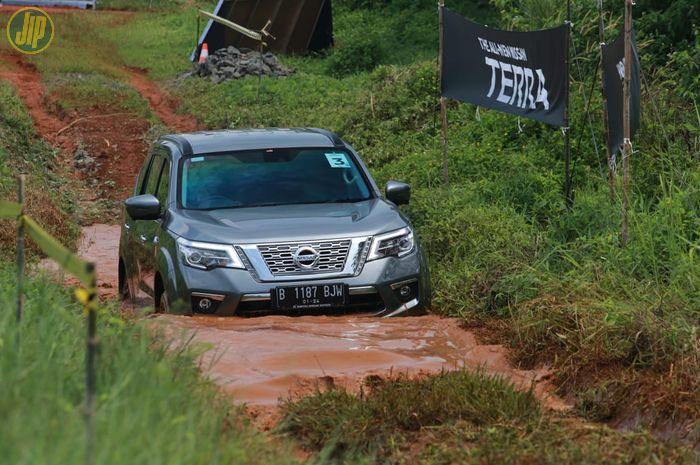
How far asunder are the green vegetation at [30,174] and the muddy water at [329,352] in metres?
3.86

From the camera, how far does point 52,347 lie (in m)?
5.25

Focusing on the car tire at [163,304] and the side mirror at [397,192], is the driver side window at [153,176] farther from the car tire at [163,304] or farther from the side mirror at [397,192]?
the side mirror at [397,192]

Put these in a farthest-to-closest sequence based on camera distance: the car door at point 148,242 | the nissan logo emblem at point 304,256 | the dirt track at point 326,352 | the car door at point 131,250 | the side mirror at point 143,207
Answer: the car door at point 131,250
the car door at point 148,242
the side mirror at point 143,207
the nissan logo emblem at point 304,256
the dirt track at point 326,352

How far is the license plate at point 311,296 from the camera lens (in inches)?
336

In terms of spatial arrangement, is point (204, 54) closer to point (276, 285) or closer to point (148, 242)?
point (148, 242)

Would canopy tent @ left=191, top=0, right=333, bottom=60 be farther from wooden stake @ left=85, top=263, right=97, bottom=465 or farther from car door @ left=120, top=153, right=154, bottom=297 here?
wooden stake @ left=85, top=263, right=97, bottom=465

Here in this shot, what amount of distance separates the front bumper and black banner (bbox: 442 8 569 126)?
251cm

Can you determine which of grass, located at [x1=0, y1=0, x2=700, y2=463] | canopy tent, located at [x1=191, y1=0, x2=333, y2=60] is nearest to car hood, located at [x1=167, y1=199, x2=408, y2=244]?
grass, located at [x1=0, y1=0, x2=700, y2=463]

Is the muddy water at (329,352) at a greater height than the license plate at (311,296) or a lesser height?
lesser

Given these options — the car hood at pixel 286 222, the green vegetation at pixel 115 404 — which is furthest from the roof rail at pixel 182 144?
the green vegetation at pixel 115 404

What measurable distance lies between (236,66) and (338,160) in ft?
64.7

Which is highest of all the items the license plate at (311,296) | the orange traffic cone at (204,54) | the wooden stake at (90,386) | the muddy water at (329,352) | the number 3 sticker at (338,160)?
the wooden stake at (90,386)

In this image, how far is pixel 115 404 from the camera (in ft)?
14.1

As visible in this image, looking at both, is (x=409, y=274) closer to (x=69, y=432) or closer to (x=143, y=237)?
(x=143, y=237)
